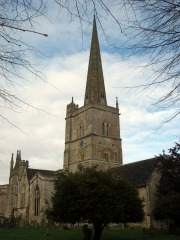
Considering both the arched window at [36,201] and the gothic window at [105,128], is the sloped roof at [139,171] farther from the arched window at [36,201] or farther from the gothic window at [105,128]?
the arched window at [36,201]

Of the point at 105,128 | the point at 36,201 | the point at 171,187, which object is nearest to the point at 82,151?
the point at 105,128

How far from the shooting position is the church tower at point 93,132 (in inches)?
2560

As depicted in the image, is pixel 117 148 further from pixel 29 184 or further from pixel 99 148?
pixel 29 184

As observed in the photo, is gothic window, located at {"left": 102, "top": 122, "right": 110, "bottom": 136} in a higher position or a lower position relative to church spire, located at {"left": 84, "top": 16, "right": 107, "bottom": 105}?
lower

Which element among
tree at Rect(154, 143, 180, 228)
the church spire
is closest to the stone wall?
the church spire

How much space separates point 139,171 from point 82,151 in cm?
1708

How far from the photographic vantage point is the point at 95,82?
73312 mm

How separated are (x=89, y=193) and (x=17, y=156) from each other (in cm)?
5766

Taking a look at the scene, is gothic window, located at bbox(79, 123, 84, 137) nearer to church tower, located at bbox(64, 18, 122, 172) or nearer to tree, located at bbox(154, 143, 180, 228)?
church tower, located at bbox(64, 18, 122, 172)

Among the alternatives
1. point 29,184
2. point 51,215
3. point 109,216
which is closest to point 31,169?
point 29,184

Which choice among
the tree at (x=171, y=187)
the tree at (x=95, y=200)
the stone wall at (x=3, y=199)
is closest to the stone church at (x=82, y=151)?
the stone wall at (x=3, y=199)

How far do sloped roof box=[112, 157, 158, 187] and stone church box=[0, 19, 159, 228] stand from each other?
0.33m

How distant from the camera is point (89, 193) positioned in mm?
27531

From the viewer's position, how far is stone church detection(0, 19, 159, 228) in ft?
205
